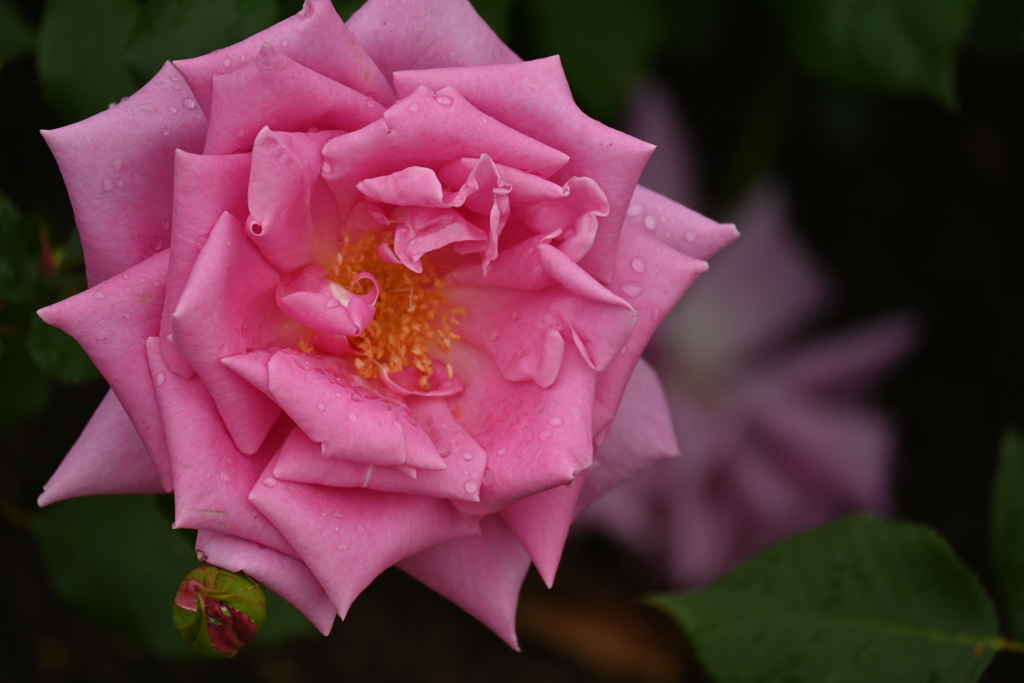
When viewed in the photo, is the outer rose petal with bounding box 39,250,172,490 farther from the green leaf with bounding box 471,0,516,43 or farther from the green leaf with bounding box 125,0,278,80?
the green leaf with bounding box 471,0,516,43

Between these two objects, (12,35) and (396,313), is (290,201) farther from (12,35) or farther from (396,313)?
(12,35)

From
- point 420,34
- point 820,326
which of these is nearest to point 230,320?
point 420,34

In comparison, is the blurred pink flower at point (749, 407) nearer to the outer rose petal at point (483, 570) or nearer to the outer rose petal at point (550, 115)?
the outer rose petal at point (483, 570)

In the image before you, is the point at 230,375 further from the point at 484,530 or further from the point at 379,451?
the point at 484,530

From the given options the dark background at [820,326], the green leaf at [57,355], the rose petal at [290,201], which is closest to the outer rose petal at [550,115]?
the rose petal at [290,201]

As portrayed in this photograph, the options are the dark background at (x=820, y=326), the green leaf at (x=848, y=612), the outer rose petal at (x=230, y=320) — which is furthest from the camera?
the dark background at (x=820, y=326)

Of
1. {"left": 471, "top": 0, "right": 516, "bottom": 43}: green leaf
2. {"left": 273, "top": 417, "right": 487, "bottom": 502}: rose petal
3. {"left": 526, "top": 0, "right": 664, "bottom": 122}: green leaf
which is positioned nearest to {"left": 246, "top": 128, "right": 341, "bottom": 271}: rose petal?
{"left": 273, "top": 417, "right": 487, "bottom": 502}: rose petal

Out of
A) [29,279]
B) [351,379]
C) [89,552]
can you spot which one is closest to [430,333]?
[351,379]
